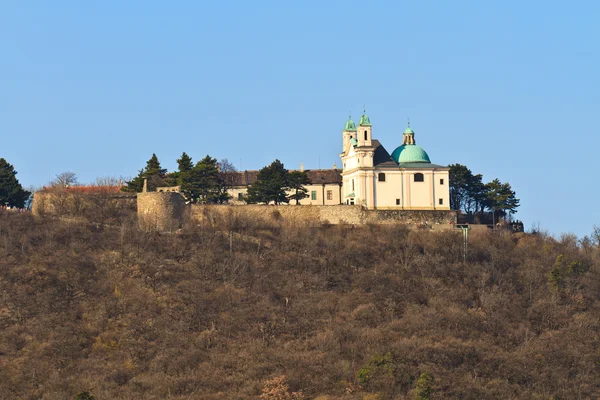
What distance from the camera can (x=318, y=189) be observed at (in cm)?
8894

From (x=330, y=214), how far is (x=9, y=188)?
68.4 ft

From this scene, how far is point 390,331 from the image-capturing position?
66500mm

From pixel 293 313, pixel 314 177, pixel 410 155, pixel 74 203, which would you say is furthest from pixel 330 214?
pixel 74 203

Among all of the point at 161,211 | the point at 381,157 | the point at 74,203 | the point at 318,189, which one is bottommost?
the point at 161,211

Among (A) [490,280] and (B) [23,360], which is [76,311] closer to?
(B) [23,360]

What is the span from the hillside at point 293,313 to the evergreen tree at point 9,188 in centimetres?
730

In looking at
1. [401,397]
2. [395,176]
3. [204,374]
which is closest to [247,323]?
[204,374]

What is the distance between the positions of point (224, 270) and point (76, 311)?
8.99 meters

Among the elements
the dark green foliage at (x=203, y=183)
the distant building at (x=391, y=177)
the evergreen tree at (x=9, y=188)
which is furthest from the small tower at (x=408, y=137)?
the evergreen tree at (x=9, y=188)

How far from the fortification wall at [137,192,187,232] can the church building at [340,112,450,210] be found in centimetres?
1211

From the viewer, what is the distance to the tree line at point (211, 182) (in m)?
85.3

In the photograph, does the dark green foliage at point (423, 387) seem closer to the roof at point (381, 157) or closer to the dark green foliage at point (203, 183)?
the roof at point (381, 157)

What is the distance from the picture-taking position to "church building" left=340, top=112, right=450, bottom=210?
83.4 meters

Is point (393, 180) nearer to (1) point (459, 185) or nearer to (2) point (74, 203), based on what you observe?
(1) point (459, 185)
